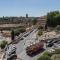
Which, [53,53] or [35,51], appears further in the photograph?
[35,51]

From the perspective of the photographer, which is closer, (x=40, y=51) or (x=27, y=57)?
(x=27, y=57)

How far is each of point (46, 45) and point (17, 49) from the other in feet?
16.5

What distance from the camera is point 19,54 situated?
34688mm

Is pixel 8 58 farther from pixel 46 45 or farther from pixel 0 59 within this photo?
pixel 46 45

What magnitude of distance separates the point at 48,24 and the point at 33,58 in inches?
1552

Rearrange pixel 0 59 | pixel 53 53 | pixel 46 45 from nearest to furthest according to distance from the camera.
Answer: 1. pixel 53 53
2. pixel 0 59
3. pixel 46 45

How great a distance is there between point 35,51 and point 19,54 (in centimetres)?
259

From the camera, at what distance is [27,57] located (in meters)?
32.8

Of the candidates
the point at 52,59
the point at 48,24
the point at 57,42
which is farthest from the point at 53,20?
the point at 52,59

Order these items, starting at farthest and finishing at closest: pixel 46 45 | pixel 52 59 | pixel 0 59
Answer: pixel 46 45
pixel 0 59
pixel 52 59

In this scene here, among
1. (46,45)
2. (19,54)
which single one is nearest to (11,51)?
(19,54)

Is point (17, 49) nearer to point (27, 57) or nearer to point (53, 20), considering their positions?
point (27, 57)

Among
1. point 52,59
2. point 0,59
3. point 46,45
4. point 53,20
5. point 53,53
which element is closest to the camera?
point 52,59

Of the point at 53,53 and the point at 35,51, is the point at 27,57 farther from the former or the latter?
the point at 53,53
